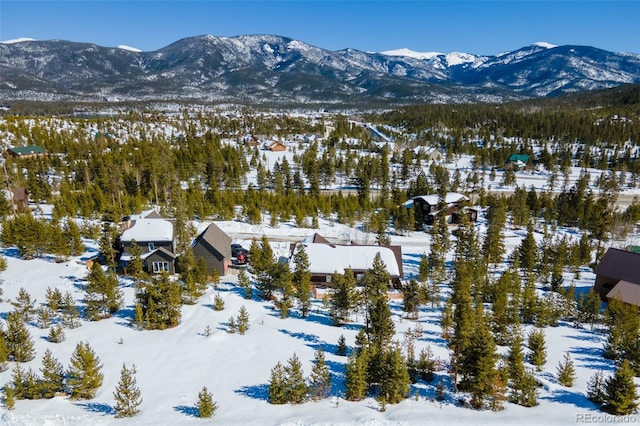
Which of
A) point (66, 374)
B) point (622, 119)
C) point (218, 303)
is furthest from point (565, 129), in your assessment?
point (66, 374)

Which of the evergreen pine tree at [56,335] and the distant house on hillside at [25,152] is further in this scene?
the distant house on hillside at [25,152]

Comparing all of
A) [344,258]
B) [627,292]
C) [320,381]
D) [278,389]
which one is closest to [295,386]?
[278,389]

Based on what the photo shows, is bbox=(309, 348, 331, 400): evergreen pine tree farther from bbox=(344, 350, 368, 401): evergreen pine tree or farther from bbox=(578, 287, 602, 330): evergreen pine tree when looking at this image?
bbox=(578, 287, 602, 330): evergreen pine tree

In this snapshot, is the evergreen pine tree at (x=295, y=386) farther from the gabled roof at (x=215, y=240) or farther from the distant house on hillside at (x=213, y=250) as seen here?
the gabled roof at (x=215, y=240)

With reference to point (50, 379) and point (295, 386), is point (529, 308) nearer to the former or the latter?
point (295, 386)

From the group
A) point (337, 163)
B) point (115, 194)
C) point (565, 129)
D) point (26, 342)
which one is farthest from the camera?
point (565, 129)

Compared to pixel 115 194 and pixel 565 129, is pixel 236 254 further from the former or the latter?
pixel 565 129

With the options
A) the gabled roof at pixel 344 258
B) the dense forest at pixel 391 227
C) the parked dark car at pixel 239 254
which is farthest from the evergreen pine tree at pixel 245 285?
the parked dark car at pixel 239 254

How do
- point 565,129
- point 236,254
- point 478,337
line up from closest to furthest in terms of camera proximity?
1. point 478,337
2. point 236,254
3. point 565,129
